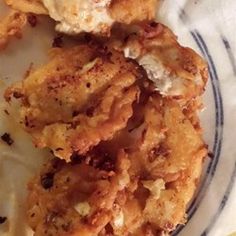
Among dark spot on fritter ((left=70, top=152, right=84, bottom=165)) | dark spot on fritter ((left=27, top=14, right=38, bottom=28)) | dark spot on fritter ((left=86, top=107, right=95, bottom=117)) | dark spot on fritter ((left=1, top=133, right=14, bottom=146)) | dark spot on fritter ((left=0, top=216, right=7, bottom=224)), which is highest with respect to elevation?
dark spot on fritter ((left=27, top=14, right=38, bottom=28))

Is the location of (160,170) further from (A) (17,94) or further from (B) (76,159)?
(A) (17,94)

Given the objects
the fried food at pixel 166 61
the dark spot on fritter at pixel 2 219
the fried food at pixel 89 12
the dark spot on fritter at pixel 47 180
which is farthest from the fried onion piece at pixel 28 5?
the dark spot on fritter at pixel 2 219

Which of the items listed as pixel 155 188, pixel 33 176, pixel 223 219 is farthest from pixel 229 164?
pixel 33 176

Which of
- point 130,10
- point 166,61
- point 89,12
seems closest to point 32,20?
point 89,12

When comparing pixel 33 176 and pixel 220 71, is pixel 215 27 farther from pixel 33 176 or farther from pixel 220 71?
pixel 33 176

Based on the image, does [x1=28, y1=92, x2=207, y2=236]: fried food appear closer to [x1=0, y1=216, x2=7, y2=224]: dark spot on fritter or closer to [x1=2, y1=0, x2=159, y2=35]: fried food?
[x1=0, y1=216, x2=7, y2=224]: dark spot on fritter

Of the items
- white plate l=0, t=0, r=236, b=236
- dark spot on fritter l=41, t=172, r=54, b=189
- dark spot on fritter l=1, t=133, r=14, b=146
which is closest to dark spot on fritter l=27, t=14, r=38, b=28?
white plate l=0, t=0, r=236, b=236
